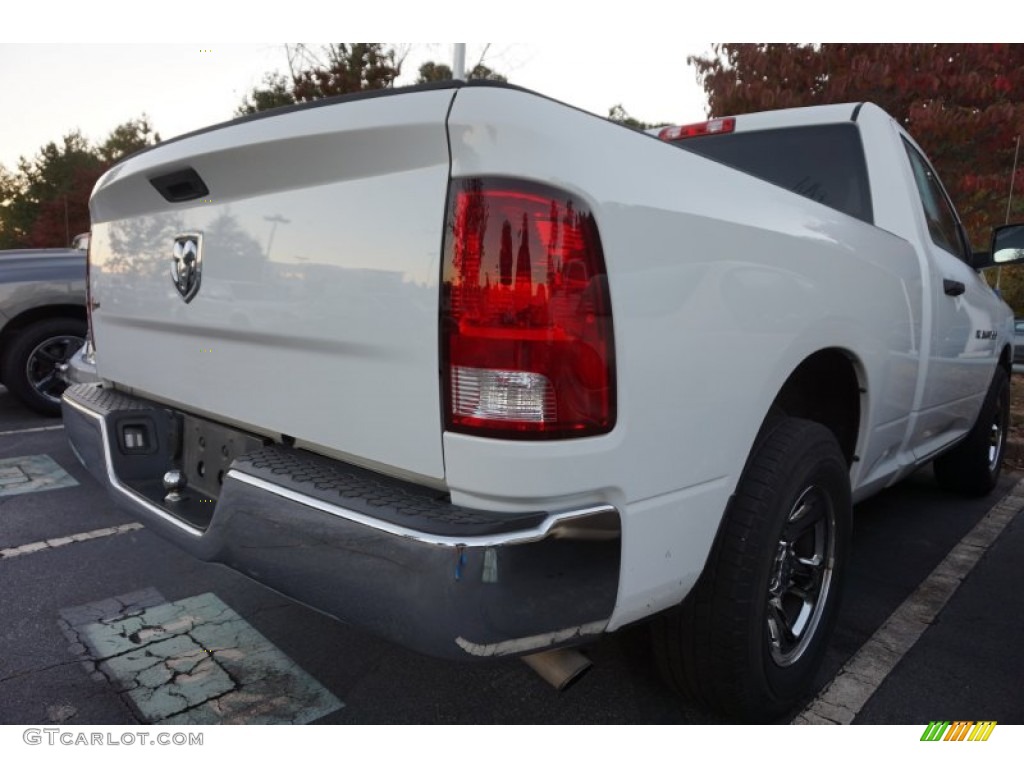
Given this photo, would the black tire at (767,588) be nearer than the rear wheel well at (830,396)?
Yes

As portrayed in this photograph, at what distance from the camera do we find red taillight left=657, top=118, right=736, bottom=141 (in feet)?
10.8

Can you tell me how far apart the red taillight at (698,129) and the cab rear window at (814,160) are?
52mm

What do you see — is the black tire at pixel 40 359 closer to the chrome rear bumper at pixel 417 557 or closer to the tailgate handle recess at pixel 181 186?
the tailgate handle recess at pixel 181 186

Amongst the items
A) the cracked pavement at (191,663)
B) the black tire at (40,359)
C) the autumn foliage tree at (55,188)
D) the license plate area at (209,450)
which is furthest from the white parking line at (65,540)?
the autumn foliage tree at (55,188)

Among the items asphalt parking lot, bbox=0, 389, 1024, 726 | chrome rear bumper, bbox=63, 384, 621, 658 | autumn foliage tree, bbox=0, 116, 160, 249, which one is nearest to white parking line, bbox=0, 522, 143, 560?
asphalt parking lot, bbox=0, 389, 1024, 726

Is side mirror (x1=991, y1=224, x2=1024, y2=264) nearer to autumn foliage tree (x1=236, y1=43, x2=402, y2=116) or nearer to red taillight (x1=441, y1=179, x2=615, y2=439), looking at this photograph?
red taillight (x1=441, y1=179, x2=615, y2=439)

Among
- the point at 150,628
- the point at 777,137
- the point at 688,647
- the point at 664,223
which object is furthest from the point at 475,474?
the point at 777,137

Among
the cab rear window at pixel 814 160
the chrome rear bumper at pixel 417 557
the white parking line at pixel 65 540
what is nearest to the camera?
the chrome rear bumper at pixel 417 557

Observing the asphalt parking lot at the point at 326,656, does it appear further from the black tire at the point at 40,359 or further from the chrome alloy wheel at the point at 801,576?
the black tire at the point at 40,359

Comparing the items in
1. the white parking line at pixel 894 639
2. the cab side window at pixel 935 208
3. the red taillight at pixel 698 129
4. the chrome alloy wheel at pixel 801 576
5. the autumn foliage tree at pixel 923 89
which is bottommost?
the white parking line at pixel 894 639

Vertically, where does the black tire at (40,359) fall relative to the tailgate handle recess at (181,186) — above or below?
below

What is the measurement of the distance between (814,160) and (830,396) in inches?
45.7

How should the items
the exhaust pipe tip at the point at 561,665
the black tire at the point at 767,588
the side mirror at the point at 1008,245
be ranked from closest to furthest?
the exhaust pipe tip at the point at 561,665 < the black tire at the point at 767,588 < the side mirror at the point at 1008,245

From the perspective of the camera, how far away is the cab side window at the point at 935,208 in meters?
3.18
